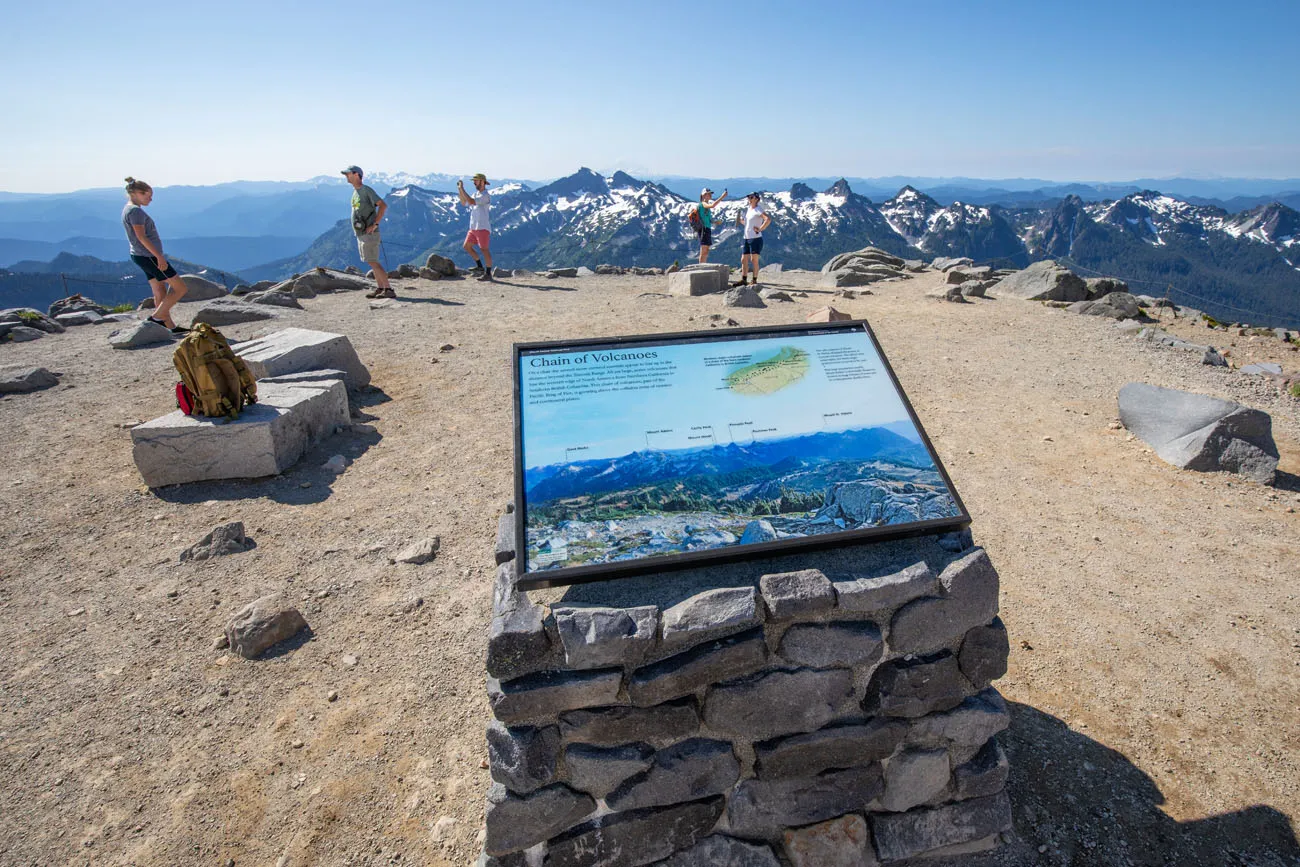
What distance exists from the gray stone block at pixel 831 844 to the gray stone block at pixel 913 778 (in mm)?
166

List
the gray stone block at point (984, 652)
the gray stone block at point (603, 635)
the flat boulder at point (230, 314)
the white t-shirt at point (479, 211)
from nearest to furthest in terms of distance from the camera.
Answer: the gray stone block at point (603, 635)
the gray stone block at point (984, 652)
the flat boulder at point (230, 314)
the white t-shirt at point (479, 211)

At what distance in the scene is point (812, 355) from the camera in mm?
3232

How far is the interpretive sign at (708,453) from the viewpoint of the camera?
2.57 metres

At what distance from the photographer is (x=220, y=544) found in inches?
198

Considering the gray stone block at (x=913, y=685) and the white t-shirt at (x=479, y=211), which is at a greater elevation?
the white t-shirt at (x=479, y=211)

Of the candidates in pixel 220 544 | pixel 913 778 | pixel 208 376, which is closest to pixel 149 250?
pixel 208 376

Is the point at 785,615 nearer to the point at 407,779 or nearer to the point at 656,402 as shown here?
the point at 656,402

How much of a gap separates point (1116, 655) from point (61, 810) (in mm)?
6016

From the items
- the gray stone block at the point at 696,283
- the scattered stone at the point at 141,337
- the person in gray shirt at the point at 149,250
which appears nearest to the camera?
the person in gray shirt at the point at 149,250

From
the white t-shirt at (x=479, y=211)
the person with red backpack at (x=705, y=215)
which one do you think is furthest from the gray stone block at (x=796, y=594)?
the person with red backpack at (x=705, y=215)

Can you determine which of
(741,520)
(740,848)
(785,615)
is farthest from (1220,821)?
(741,520)

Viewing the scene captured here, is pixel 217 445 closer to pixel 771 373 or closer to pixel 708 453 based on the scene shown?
pixel 708 453

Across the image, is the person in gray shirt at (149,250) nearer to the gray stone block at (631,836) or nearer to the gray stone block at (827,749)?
the gray stone block at (631,836)

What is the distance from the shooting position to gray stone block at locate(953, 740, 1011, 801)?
279 cm
